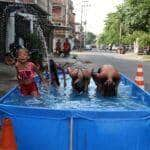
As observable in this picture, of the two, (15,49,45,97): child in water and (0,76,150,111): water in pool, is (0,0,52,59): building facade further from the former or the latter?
(15,49,45,97): child in water

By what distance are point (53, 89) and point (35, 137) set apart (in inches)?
242

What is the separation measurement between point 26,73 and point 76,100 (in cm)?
114

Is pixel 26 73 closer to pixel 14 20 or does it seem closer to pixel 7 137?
pixel 7 137

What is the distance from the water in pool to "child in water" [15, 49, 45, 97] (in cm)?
18

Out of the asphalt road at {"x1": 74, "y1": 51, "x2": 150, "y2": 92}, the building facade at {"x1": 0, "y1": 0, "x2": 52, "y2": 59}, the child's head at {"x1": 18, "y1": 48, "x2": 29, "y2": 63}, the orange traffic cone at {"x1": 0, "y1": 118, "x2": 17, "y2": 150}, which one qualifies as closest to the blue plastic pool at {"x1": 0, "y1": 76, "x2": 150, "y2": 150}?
the orange traffic cone at {"x1": 0, "y1": 118, "x2": 17, "y2": 150}

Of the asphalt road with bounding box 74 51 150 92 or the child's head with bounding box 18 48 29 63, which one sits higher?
the child's head with bounding box 18 48 29 63

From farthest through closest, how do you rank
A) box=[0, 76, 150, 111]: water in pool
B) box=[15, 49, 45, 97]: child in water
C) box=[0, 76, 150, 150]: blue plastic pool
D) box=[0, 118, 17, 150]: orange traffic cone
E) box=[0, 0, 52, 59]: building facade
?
box=[0, 0, 52, 59]: building facade → box=[15, 49, 45, 97]: child in water → box=[0, 76, 150, 111]: water in pool → box=[0, 76, 150, 150]: blue plastic pool → box=[0, 118, 17, 150]: orange traffic cone

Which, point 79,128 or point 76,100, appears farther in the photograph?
point 76,100

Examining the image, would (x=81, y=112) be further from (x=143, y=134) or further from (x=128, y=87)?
(x=128, y=87)

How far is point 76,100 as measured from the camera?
11.1m

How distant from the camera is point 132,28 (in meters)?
65.9

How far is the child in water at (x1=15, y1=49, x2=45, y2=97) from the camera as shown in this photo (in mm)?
10722

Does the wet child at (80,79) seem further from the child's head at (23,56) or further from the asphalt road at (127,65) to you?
the asphalt road at (127,65)

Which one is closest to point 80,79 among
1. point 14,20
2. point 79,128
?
point 79,128
